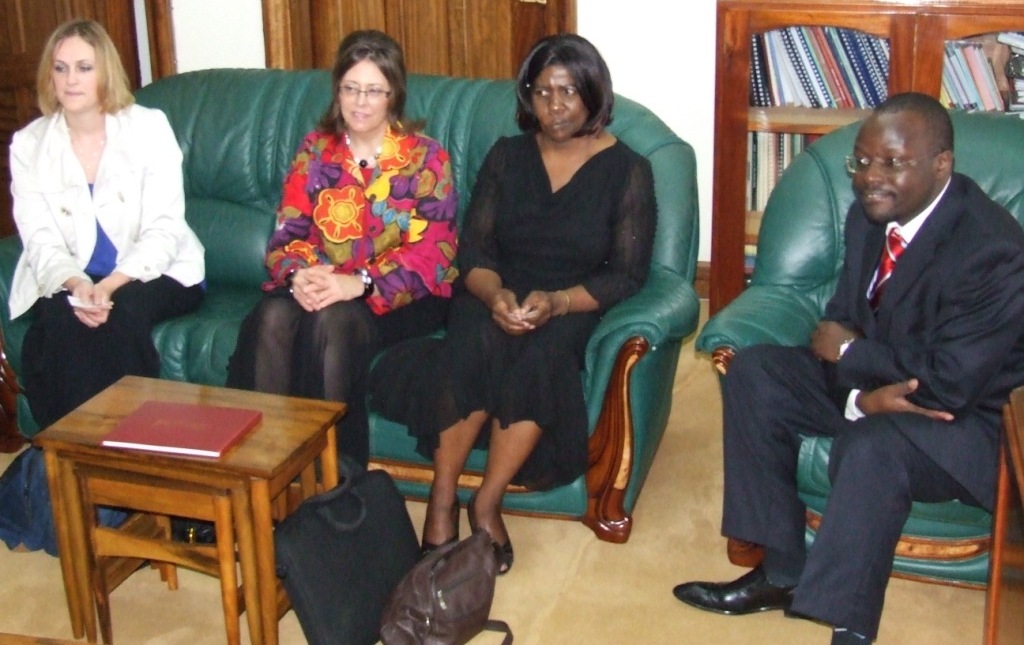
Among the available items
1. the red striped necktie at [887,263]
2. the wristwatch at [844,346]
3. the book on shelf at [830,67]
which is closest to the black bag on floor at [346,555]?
the wristwatch at [844,346]

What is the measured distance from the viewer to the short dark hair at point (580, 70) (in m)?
2.92

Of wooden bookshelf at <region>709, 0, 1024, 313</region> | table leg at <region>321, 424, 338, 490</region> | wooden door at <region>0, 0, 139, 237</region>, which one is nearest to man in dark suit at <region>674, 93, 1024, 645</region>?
table leg at <region>321, 424, 338, 490</region>

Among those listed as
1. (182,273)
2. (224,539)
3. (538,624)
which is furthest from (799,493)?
(182,273)

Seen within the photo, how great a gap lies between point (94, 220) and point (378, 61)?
0.83m

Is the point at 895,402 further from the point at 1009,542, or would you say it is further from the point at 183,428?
the point at 183,428

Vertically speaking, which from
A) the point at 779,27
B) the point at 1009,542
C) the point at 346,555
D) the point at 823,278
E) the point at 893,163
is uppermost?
the point at 779,27

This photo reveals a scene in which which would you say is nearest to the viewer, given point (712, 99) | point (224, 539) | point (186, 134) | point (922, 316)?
point (224, 539)

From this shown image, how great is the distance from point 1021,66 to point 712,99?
99 centimetres

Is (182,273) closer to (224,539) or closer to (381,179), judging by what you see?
(381,179)

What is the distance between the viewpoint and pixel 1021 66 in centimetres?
364

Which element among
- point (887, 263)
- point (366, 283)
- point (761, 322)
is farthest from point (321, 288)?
point (887, 263)

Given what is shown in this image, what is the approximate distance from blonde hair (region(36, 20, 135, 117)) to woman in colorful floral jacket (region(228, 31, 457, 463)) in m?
0.49

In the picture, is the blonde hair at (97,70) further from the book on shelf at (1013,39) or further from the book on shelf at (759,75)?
the book on shelf at (1013,39)

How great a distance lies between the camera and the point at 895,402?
242 cm
